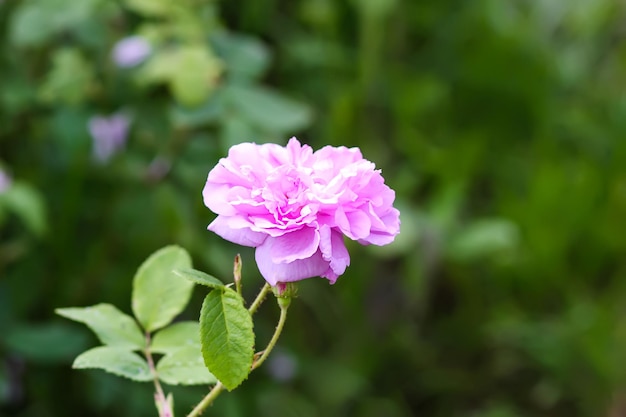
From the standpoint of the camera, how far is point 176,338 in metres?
0.54

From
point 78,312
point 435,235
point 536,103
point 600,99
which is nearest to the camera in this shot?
point 78,312

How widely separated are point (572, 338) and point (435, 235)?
283mm

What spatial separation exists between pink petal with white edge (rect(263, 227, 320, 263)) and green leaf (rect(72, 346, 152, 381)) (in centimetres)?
13

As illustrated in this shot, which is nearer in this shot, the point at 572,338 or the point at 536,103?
the point at 572,338

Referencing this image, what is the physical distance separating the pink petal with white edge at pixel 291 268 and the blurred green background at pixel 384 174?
51cm

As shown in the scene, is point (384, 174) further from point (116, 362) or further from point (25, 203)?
point (116, 362)

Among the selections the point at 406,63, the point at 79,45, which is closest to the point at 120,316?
the point at 79,45

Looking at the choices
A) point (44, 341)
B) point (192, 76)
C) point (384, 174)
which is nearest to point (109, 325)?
point (192, 76)

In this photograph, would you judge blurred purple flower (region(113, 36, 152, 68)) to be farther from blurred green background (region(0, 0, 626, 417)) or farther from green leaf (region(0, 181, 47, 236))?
green leaf (region(0, 181, 47, 236))

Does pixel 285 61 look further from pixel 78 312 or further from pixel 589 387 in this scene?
Answer: pixel 78 312

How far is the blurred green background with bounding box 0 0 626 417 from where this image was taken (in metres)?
1.02

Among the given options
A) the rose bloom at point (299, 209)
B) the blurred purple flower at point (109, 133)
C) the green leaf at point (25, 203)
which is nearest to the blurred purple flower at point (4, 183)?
the green leaf at point (25, 203)

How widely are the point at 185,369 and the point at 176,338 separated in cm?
4

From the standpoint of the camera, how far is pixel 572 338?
53.1 inches
